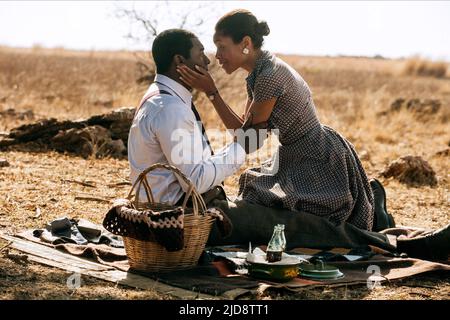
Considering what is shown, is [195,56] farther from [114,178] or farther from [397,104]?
[397,104]

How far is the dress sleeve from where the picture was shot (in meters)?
5.82

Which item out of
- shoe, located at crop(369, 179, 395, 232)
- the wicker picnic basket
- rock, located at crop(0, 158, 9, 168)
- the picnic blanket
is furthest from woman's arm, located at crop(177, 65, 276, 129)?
rock, located at crop(0, 158, 9, 168)

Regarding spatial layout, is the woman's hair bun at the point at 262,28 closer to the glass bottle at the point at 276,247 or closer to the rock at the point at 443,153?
the glass bottle at the point at 276,247

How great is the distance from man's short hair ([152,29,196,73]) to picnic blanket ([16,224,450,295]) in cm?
124

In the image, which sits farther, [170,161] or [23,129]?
[23,129]

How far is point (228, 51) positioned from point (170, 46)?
682mm

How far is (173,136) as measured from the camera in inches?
199

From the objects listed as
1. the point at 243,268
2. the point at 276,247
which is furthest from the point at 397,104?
the point at 276,247

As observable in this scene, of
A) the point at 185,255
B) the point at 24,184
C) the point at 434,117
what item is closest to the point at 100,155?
the point at 24,184

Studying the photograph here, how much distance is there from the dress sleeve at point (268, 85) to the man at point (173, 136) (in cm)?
52

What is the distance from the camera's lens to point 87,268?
5.14 metres

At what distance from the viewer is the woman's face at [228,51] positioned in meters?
5.86

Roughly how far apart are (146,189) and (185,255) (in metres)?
0.48

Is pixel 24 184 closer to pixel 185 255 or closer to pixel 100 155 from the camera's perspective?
pixel 100 155
